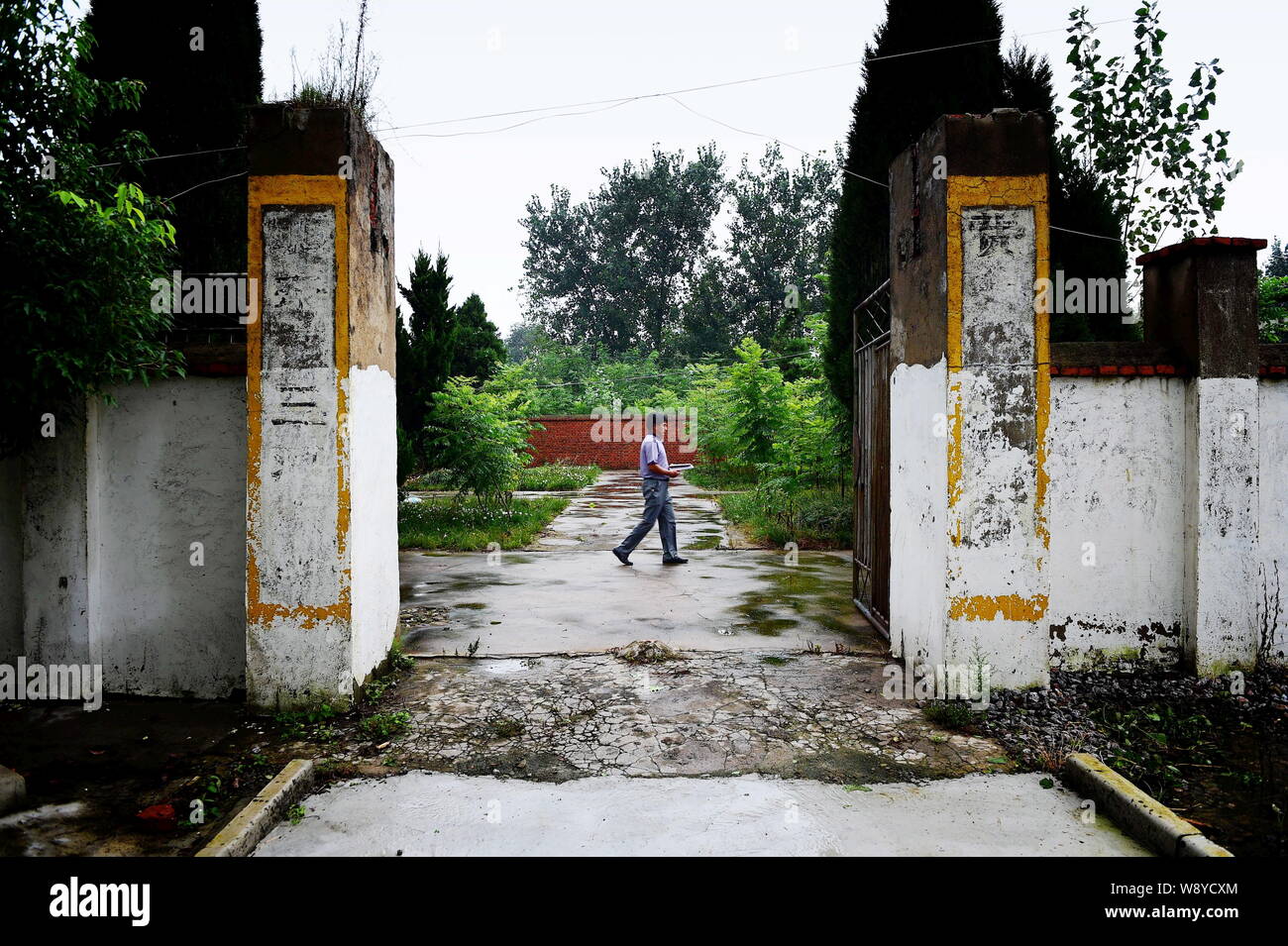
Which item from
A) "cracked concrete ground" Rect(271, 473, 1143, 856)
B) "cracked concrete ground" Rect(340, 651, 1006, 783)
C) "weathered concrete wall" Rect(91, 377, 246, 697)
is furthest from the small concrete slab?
"weathered concrete wall" Rect(91, 377, 246, 697)

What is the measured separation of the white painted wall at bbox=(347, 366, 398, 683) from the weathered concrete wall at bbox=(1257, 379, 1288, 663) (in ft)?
19.0

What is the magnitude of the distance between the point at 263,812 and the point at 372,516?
206 cm

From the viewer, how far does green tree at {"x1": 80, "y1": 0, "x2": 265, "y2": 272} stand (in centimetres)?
789

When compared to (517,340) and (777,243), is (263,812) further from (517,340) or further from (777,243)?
(517,340)

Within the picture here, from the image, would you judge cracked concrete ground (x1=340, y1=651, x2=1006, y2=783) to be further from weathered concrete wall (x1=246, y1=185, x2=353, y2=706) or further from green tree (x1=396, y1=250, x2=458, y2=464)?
green tree (x1=396, y1=250, x2=458, y2=464)

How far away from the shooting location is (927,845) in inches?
128

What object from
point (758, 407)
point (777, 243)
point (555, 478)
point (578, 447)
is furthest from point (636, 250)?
point (758, 407)

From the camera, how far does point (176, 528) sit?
506cm

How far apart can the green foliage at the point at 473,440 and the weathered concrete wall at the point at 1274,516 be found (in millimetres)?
9560

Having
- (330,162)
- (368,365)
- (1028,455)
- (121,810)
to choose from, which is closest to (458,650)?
(368,365)

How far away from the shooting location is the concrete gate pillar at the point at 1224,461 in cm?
521

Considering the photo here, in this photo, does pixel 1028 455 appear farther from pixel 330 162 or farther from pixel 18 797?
pixel 18 797

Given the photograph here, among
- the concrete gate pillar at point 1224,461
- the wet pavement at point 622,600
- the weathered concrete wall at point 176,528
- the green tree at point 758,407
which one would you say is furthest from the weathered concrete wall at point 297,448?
the green tree at point 758,407

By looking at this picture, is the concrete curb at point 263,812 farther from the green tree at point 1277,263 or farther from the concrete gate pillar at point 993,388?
the green tree at point 1277,263
